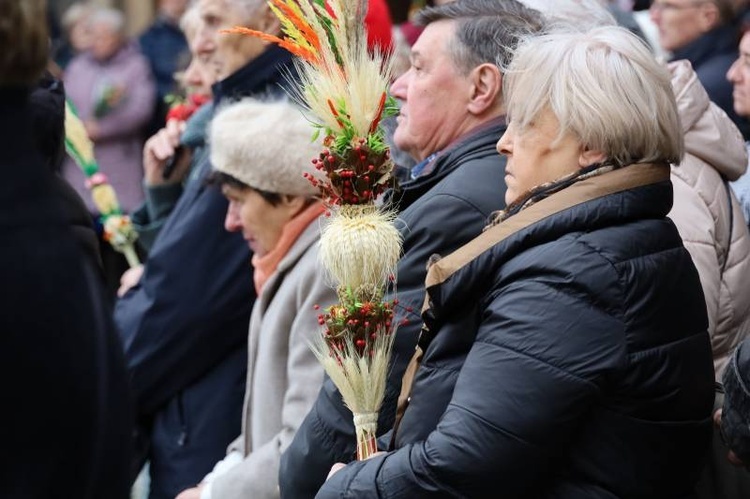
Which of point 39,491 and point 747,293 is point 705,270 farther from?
point 39,491

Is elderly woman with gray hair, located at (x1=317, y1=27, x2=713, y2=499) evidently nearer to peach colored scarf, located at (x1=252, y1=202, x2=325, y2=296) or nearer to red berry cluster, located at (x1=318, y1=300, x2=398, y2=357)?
red berry cluster, located at (x1=318, y1=300, x2=398, y2=357)

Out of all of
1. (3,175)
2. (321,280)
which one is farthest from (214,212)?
(3,175)

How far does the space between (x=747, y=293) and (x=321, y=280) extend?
1.28 metres

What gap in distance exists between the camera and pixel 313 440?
357 cm

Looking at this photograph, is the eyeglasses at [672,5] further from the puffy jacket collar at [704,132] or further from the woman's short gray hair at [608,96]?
the woman's short gray hair at [608,96]

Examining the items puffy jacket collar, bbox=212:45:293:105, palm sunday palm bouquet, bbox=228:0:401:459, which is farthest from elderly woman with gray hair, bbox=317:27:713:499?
puffy jacket collar, bbox=212:45:293:105

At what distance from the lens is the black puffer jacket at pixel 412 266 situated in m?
3.48

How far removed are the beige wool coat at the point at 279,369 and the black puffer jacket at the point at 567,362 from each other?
1.08 meters

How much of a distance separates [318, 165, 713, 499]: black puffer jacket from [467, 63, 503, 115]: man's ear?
2.55ft

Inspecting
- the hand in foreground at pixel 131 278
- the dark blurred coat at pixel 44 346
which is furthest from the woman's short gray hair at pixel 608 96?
the hand in foreground at pixel 131 278

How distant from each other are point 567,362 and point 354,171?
777mm

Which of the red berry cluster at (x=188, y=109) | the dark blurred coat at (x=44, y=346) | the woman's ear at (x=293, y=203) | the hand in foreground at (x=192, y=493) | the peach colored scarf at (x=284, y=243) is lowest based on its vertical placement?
the hand in foreground at (x=192, y=493)

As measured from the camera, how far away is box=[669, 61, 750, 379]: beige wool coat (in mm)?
4082

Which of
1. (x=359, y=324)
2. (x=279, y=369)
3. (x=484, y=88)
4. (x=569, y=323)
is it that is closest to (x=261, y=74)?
(x=279, y=369)
